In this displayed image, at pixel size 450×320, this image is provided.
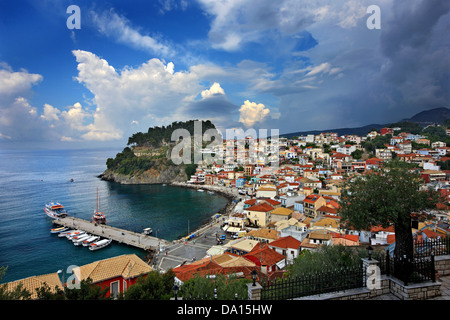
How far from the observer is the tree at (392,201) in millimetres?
5410

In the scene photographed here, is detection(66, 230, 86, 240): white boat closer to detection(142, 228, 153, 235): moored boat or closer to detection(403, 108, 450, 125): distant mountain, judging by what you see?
detection(142, 228, 153, 235): moored boat

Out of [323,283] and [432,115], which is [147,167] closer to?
[323,283]

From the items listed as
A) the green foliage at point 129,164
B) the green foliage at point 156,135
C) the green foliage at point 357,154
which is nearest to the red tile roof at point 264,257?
the green foliage at point 357,154

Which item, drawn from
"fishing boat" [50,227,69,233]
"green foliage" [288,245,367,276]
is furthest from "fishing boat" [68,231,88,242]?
"green foliage" [288,245,367,276]

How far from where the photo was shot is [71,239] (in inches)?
916

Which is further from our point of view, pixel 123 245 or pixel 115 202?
pixel 115 202

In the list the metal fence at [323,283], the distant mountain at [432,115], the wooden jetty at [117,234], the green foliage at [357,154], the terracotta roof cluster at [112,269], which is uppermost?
the distant mountain at [432,115]

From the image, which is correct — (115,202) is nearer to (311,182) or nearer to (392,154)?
(311,182)

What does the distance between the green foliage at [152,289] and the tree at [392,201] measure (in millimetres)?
5357

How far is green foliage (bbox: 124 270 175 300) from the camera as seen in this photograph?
20.6 feet

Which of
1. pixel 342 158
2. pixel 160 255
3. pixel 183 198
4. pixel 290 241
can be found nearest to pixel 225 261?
pixel 290 241

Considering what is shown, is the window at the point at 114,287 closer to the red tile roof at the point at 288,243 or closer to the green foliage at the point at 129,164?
the red tile roof at the point at 288,243

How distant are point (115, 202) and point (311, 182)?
3225cm

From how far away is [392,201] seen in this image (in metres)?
5.65
